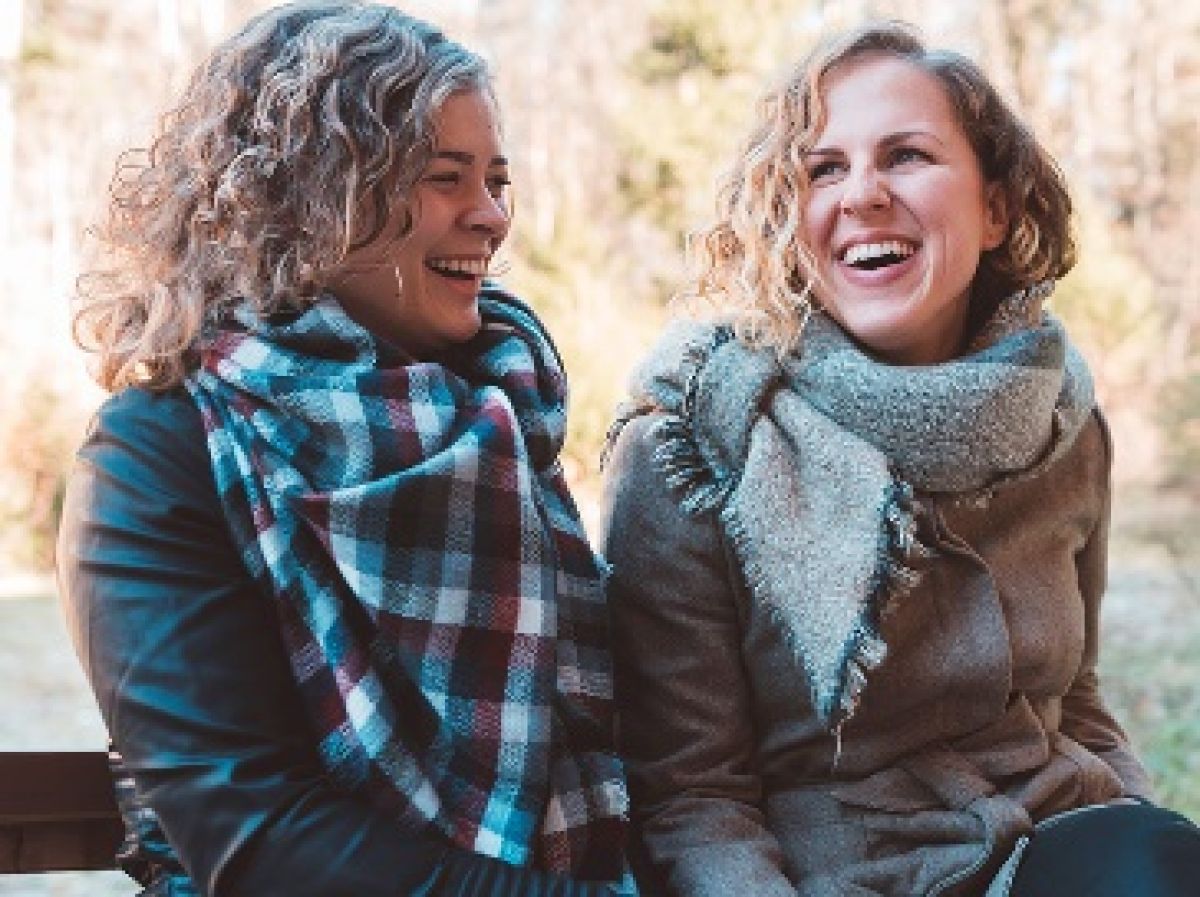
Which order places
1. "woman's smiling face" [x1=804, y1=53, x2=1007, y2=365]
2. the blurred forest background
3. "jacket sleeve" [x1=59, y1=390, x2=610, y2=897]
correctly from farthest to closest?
the blurred forest background, "woman's smiling face" [x1=804, y1=53, x2=1007, y2=365], "jacket sleeve" [x1=59, y1=390, x2=610, y2=897]

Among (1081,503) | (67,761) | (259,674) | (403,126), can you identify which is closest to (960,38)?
(1081,503)

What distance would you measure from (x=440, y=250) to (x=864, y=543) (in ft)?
1.75

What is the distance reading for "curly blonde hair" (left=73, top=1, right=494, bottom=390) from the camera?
156 centimetres

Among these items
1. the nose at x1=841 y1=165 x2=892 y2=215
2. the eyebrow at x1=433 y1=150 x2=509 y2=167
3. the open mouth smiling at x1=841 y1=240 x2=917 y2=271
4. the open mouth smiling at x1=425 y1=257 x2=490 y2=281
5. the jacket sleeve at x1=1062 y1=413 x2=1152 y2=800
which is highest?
the eyebrow at x1=433 y1=150 x2=509 y2=167

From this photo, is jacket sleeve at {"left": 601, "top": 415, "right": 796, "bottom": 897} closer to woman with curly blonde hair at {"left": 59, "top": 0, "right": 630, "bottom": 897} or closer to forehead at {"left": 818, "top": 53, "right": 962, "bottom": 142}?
woman with curly blonde hair at {"left": 59, "top": 0, "right": 630, "bottom": 897}

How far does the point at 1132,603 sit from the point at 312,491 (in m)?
5.05

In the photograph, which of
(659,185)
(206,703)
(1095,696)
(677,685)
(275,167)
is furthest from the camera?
(659,185)

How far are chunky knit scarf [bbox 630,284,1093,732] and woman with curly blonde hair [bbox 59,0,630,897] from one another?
0.61ft

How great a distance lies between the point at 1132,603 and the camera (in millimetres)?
5973

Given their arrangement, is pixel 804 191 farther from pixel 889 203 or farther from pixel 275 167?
pixel 275 167

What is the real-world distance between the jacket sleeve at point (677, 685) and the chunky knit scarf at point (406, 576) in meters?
0.11

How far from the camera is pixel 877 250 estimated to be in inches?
69.8

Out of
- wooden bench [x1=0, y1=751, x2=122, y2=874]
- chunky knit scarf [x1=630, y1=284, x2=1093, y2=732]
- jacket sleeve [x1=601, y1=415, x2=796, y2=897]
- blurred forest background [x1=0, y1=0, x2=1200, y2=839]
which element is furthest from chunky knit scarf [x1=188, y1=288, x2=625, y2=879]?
blurred forest background [x1=0, y1=0, x2=1200, y2=839]

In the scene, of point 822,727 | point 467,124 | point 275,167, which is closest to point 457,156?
point 467,124
